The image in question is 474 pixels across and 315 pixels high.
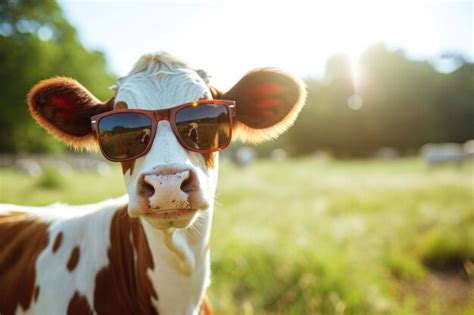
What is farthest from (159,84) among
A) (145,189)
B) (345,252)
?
(345,252)

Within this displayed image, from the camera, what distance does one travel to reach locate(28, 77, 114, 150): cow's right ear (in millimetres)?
2135

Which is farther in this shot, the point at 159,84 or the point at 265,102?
the point at 265,102

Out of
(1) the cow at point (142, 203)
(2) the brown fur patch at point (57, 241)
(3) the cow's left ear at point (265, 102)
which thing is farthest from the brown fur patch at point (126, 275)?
(3) the cow's left ear at point (265, 102)

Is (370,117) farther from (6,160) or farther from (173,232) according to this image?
(173,232)

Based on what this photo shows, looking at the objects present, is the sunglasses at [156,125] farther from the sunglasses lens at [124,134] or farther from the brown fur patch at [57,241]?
the brown fur patch at [57,241]

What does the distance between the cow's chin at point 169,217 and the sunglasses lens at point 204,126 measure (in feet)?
1.06

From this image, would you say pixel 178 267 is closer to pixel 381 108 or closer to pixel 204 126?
pixel 204 126

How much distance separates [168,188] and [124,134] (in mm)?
449

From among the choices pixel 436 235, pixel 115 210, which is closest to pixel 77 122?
pixel 115 210

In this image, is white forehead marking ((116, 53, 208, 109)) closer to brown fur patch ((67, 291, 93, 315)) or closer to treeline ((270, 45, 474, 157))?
brown fur patch ((67, 291, 93, 315))

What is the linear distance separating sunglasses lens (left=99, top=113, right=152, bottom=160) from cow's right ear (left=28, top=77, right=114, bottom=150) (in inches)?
11.3

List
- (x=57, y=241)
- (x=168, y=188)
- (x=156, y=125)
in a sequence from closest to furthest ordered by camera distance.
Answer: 1. (x=168, y=188)
2. (x=156, y=125)
3. (x=57, y=241)

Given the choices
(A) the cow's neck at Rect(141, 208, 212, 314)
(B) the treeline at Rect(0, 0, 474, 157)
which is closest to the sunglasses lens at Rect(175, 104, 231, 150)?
(A) the cow's neck at Rect(141, 208, 212, 314)

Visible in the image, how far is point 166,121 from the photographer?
177cm
